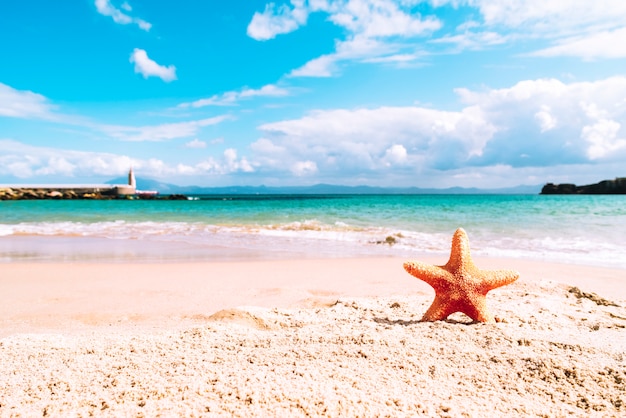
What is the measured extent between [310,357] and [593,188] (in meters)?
115

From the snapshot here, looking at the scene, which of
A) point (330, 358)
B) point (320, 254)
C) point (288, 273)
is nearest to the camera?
point (330, 358)

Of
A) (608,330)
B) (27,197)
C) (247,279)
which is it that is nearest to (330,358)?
(608,330)

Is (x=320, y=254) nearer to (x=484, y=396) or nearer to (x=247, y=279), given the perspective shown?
(x=247, y=279)

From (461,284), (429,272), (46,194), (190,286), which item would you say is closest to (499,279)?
(461,284)

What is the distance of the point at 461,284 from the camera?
405cm

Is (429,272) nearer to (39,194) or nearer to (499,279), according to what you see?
(499,279)

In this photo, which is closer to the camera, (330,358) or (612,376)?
(612,376)

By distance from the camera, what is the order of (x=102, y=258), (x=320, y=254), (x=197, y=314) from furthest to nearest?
1. (x=320, y=254)
2. (x=102, y=258)
3. (x=197, y=314)

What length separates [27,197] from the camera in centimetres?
7181

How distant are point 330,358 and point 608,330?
2916 mm

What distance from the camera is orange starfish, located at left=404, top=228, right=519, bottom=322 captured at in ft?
13.2

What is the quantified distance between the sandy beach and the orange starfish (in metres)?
0.16

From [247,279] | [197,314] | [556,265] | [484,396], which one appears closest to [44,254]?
[247,279]

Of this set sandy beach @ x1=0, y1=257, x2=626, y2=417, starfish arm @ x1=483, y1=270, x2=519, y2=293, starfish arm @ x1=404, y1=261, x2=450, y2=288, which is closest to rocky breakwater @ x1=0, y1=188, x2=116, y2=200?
sandy beach @ x1=0, y1=257, x2=626, y2=417
